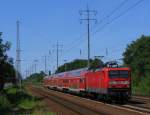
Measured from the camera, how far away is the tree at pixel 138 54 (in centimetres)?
10131

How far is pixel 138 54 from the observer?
371 feet

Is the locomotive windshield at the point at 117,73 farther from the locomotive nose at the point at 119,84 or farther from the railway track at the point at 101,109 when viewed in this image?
the railway track at the point at 101,109

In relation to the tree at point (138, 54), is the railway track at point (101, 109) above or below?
below

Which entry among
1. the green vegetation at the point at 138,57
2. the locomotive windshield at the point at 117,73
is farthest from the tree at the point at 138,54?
the locomotive windshield at the point at 117,73

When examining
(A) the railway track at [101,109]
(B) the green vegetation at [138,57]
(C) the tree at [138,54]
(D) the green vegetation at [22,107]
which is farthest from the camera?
(C) the tree at [138,54]

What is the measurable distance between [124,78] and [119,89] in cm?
101

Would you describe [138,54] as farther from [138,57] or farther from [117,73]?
[117,73]

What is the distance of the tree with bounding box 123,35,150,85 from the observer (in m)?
101

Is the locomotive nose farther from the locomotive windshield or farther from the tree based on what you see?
the tree

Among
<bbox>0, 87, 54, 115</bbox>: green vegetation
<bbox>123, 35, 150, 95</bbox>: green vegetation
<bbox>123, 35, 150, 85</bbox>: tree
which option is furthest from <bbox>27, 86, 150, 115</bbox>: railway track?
<bbox>123, 35, 150, 85</bbox>: tree

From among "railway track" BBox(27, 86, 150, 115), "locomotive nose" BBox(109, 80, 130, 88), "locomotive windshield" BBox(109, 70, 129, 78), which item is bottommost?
"railway track" BBox(27, 86, 150, 115)

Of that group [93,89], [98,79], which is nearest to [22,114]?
[98,79]

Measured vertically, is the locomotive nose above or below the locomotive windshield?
below

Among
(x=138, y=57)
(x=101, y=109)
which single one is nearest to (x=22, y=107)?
(x=101, y=109)
